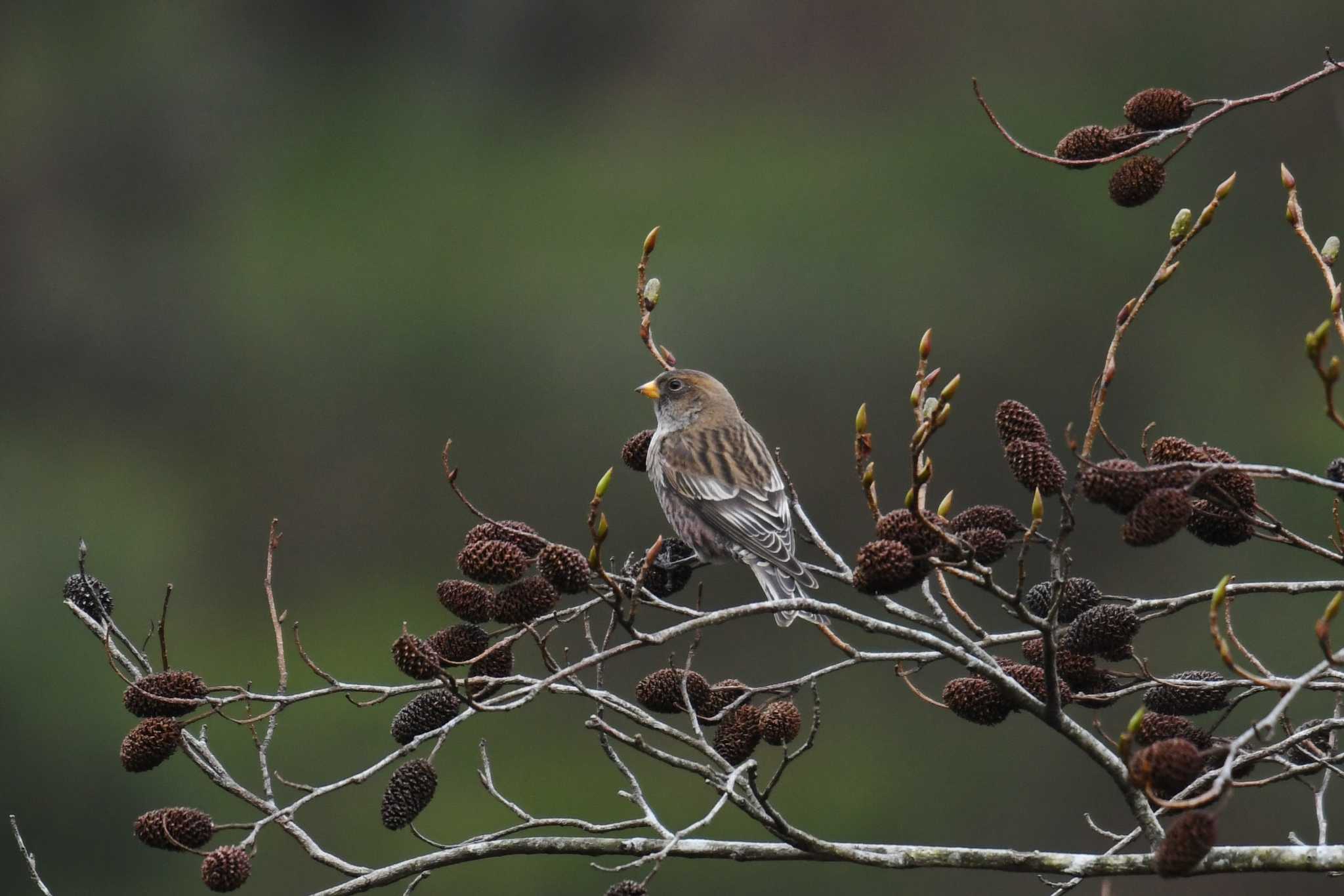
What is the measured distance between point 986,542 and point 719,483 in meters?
2.66

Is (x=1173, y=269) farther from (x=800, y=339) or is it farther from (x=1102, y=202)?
(x=1102, y=202)

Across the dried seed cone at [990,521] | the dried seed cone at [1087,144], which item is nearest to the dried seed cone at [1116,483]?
the dried seed cone at [990,521]

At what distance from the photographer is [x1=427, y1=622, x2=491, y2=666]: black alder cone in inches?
124

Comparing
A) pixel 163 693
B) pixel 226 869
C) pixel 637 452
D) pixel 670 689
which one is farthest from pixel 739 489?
pixel 226 869

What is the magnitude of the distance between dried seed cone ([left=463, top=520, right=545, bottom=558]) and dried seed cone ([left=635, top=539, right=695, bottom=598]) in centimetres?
37

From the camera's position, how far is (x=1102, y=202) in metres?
23.9

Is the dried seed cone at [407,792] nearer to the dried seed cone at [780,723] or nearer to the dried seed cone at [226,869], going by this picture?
the dried seed cone at [226,869]

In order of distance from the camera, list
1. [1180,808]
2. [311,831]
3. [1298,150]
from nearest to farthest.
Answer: [1180,808] < [311,831] < [1298,150]

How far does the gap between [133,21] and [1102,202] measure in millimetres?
17143

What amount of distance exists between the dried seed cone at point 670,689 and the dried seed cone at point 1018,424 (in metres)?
0.80

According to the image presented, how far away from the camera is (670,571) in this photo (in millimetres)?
4551

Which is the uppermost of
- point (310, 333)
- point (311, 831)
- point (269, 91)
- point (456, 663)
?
point (269, 91)

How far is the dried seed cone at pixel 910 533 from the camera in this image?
2803 mm

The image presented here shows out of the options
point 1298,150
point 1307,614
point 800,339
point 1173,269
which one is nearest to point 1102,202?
point 1298,150
